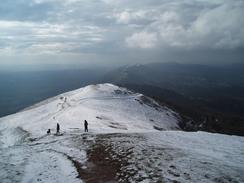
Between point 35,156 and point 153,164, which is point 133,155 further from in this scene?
point 35,156

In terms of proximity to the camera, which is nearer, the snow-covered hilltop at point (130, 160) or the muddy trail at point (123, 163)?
the snow-covered hilltop at point (130, 160)

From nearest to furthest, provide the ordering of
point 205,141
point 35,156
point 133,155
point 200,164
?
point 200,164 → point 133,155 → point 35,156 → point 205,141

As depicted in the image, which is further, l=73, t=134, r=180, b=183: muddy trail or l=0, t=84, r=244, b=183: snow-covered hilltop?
l=73, t=134, r=180, b=183: muddy trail

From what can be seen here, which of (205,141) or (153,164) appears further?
(205,141)

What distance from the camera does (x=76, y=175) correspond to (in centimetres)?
2127

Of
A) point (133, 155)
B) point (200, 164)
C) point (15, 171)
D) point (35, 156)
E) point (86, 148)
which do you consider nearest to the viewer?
point (200, 164)

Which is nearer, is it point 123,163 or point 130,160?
point 123,163

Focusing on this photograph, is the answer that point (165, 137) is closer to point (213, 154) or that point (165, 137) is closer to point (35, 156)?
point (213, 154)

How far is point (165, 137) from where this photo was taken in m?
33.4

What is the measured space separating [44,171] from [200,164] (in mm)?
12233

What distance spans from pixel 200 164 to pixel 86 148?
12931 mm

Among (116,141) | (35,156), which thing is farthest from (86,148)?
(35,156)

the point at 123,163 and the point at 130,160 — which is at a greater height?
the point at 130,160

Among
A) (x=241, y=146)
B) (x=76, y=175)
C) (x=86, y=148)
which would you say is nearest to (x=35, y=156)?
(x=86, y=148)
